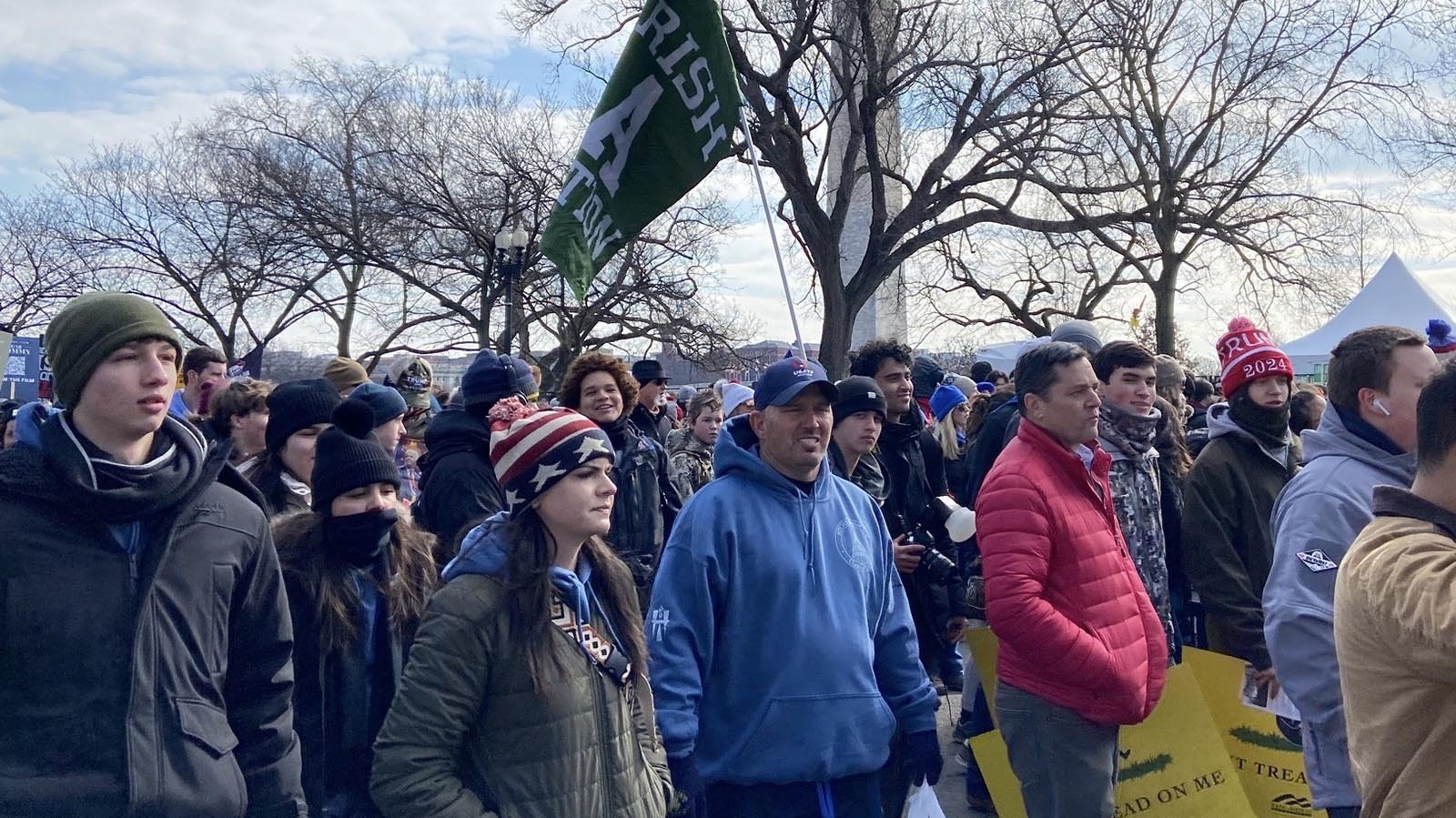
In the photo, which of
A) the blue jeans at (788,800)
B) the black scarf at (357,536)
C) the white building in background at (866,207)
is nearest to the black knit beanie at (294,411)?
the black scarf at (357,536)

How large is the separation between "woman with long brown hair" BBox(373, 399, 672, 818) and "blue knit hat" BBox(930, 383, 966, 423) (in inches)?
220

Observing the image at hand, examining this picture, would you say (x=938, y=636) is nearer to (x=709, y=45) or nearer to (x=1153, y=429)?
(x=1153, y=429)

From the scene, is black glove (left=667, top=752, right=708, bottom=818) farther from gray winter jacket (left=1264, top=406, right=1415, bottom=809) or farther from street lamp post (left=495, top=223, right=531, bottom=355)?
street lamp post (left=495, top=223, right=531, bottom=355)

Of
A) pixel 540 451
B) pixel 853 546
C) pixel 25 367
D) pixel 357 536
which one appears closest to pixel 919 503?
pixel 853 546

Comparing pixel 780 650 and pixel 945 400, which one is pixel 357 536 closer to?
pixel 780 650

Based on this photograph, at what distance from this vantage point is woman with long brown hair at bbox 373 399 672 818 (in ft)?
8.10

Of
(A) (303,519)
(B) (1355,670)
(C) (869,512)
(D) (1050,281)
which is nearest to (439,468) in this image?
(A) (303,519)

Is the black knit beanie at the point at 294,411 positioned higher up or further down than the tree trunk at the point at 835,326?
further down

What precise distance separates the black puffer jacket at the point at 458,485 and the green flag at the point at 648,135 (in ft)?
2.45

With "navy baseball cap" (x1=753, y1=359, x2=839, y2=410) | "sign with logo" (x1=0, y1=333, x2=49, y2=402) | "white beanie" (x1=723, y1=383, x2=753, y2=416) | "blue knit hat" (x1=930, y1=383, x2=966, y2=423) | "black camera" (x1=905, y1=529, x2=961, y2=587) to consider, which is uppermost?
"sign with logo" (x1=0, y1=333, x2=49, y2=402)

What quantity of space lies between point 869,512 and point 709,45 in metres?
2.12

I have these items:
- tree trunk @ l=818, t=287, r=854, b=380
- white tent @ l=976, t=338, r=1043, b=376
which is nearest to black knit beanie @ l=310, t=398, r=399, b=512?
tree trunk @ l=818, t=287, r=854, b=380

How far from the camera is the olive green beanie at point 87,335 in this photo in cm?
253

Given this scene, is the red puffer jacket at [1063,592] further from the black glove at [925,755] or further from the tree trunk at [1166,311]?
the tree trunk at [1166,311]
